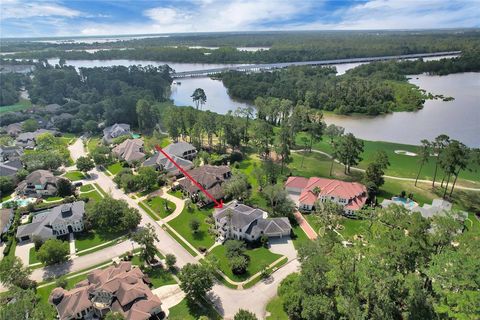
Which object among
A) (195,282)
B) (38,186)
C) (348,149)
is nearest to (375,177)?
(348,149)

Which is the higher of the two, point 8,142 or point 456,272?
point 456,272

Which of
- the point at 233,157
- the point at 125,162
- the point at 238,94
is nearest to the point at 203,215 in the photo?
the point at 233,157

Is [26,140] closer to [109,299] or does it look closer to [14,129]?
[14,129]

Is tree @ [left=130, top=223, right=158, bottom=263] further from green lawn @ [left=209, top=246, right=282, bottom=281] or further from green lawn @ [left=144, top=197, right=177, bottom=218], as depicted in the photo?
green lawn @ [left=144, top=197, right=177, bottom=218]

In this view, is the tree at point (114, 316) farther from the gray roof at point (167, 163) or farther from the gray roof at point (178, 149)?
the gray roof at point (178, 149)

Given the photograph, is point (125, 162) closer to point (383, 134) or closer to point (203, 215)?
point (203, 215)

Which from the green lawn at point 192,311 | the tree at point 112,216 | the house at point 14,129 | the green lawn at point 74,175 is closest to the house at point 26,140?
the house at point 14,129

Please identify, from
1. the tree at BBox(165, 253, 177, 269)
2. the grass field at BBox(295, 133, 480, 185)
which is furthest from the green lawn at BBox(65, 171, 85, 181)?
the grass field at BBox(295, 133, 480, 185)
